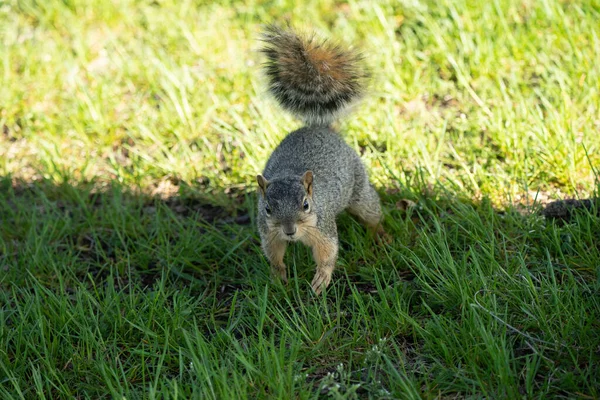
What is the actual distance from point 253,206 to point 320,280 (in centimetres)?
76

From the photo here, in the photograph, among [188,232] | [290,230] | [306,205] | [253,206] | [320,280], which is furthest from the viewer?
[253,206]

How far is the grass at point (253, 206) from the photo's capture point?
2.34 meters

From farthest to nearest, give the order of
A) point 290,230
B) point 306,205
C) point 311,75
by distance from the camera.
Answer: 1. point 311,75
2. point 306,205
3. point 290,230

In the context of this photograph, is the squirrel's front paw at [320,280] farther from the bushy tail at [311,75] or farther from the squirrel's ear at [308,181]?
the bushy tail at [311,75]

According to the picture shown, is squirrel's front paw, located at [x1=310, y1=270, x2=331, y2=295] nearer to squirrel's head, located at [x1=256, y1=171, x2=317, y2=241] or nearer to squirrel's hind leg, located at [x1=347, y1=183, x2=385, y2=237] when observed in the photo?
squirrel's head, located at [x1=256, y1=171, x2=317, y2=241]

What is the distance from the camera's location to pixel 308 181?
2.76 meters

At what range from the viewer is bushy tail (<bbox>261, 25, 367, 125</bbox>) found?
307cm

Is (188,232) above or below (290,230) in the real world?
below

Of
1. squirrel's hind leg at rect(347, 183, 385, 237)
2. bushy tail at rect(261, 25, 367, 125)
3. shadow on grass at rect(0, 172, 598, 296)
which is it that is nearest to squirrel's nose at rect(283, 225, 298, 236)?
shadow on grass at rect(0, 172, 598, 296)

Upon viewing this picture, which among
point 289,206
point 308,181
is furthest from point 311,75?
point 289,206

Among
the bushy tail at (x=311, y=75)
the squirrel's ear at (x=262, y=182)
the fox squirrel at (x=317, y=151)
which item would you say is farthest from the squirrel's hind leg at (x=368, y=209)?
the squirrel's ear at (x=262, y=182)

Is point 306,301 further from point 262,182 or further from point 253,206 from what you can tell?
point 253,206

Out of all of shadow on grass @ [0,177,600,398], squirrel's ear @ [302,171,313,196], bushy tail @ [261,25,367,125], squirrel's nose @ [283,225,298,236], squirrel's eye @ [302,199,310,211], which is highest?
bushy tail @ [261,25,367,125]

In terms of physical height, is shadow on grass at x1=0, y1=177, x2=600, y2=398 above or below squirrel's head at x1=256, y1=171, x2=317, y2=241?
below
